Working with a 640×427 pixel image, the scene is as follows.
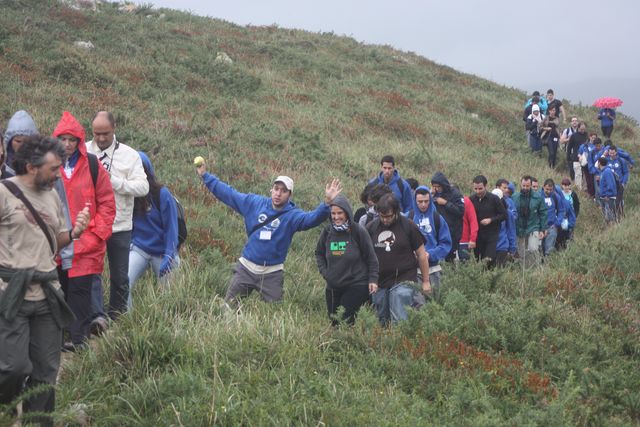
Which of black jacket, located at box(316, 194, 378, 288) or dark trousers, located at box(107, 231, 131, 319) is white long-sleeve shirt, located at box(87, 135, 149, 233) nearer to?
dark trousers, located at box(107, 231, 131, 319)

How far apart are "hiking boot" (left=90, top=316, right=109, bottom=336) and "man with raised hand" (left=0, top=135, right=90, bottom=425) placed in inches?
48.7

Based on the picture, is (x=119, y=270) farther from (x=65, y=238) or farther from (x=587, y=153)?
(x=587, y=153)

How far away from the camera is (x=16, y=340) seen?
12.8ft

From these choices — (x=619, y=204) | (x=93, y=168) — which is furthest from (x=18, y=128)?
(x=619, y=204)

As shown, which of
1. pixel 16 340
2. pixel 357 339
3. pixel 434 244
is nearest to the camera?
pixel 16 340

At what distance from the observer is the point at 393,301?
23.5 feet

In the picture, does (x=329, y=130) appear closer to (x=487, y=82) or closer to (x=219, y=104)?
(x=219, y=104)

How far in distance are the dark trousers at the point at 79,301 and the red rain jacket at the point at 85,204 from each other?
0.08 meters

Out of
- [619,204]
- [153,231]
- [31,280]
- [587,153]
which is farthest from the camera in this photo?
[587,153]

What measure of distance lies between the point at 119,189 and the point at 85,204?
62cm

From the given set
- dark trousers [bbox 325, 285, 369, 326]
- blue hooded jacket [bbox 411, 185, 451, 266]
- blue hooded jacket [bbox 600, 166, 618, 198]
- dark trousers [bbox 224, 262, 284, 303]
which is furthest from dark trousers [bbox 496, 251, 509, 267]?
blue hooded jacket [bbox 600, 166, 618, 198]

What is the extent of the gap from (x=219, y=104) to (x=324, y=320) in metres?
12.9

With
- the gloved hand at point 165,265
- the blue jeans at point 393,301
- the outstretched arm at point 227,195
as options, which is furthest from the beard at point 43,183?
the blue jeans at point 393,301

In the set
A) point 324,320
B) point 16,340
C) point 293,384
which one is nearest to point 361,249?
point 324,320
